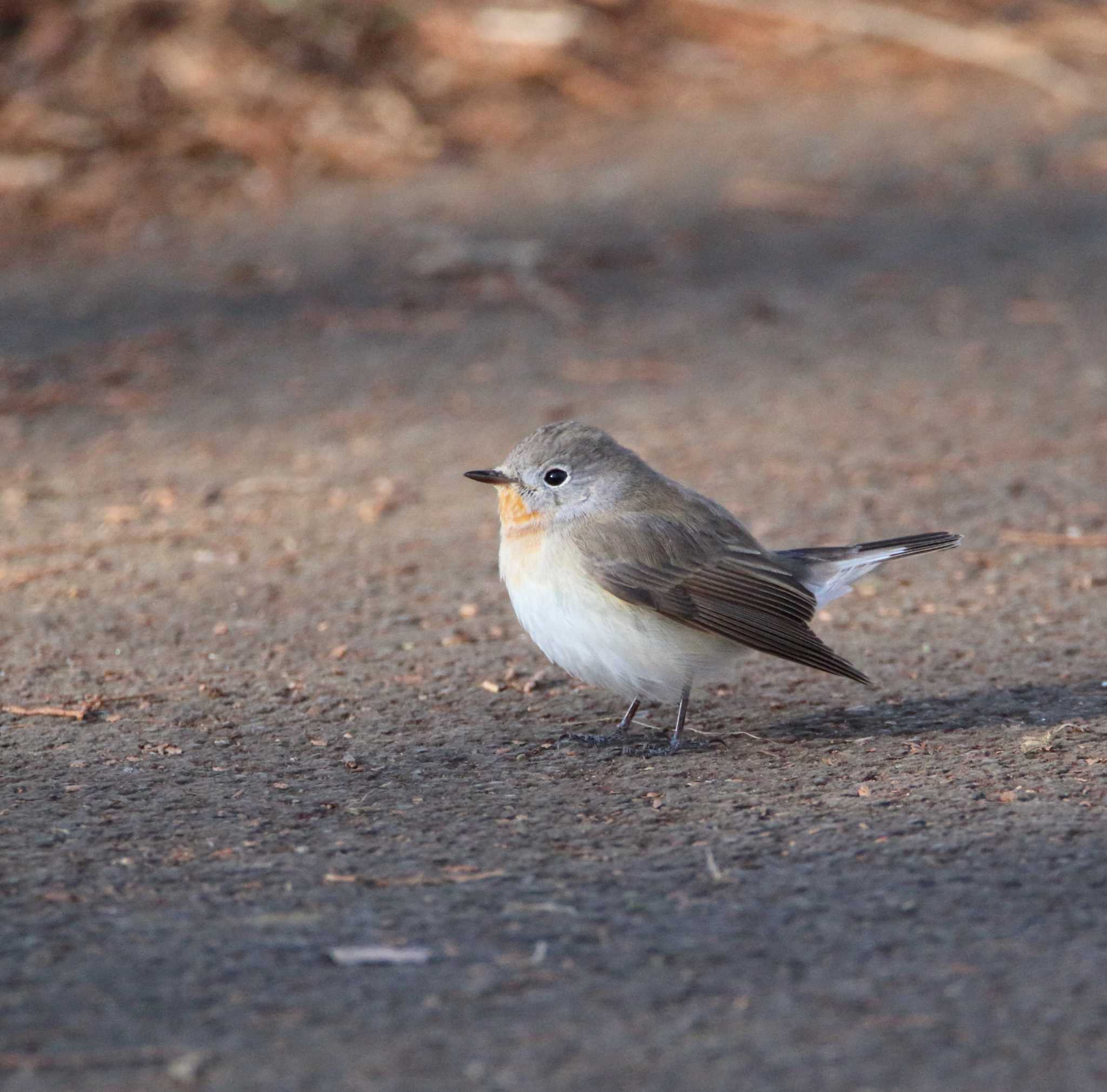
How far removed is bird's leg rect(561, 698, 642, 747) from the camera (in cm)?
432

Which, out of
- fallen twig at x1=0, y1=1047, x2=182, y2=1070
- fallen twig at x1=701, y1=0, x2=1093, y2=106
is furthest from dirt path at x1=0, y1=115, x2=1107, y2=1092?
fallen twig at x1=701, y1=0, x2=1093, y2=106

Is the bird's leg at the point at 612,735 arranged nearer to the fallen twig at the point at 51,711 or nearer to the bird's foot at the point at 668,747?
the bird's foot at the point at 668,747

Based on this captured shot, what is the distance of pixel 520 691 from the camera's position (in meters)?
4.74

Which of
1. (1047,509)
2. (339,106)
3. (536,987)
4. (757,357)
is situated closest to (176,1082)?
(536,987)

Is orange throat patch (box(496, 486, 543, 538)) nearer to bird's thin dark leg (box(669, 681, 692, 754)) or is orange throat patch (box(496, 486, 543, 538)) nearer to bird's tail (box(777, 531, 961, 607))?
bird's thin dark leg (box(669, 681, 692, 754))

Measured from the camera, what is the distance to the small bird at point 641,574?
4.24 metres

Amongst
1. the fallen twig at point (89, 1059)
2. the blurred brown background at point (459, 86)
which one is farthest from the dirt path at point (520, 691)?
the blurred brown background at point (459, 86)

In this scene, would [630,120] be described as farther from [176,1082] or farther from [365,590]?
[176,1082]

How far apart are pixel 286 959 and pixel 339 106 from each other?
8731 millimetres

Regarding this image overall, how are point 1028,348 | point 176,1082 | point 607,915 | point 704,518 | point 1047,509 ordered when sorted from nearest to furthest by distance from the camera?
point 176,1082 → point 607,915 → point 704,518 → point 1047,509 → point 1028,348

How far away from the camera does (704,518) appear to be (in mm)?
4594

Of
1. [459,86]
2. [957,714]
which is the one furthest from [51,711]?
[459,86]

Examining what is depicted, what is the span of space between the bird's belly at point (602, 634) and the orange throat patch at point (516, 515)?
Answer: 0.13m

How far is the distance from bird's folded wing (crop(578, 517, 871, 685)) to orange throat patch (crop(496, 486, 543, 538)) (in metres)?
0.20
